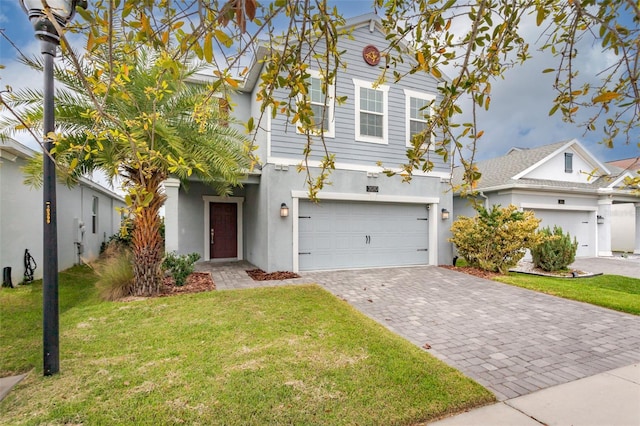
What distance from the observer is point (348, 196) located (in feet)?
31.0

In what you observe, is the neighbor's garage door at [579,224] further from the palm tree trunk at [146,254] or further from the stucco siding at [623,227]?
the palm tree trunk at [146,254]

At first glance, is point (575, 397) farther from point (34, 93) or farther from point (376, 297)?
point (34, 93)

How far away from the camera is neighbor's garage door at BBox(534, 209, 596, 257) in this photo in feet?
42.9

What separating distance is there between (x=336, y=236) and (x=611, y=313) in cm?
622

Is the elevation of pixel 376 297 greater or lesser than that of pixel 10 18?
lesser

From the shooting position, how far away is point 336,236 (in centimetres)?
952

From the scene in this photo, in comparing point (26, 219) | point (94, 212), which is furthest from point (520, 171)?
point (94, 212)

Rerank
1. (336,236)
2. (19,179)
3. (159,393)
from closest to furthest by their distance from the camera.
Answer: (159,393) < (19,179) < (336,236)

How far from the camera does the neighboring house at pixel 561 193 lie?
490 inches

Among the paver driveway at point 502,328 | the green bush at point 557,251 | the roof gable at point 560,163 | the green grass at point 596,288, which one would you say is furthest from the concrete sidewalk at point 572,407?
the roof gable at point 560,163

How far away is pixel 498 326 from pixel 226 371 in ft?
13.7

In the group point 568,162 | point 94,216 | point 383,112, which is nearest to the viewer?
point 383,112

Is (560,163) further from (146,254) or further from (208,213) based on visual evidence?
(146,254)

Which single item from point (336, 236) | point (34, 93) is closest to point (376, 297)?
point (336, 236)
